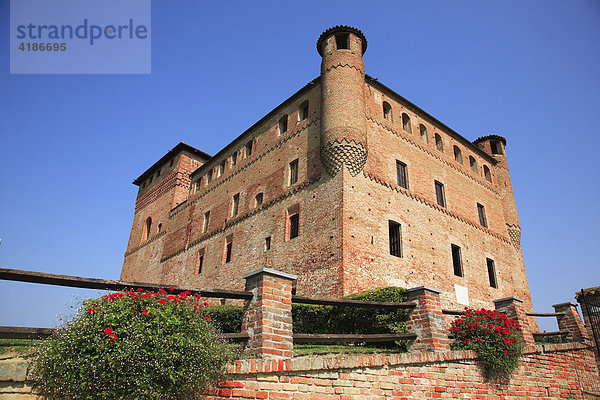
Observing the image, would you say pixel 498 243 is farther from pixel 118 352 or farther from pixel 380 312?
pixel 118 352

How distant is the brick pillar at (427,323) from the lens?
6.65 m

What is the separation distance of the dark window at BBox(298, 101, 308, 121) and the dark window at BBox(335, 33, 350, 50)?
2.87m

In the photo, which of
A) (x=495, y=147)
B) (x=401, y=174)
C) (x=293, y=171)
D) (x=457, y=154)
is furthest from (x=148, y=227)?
(x=495, y=147)

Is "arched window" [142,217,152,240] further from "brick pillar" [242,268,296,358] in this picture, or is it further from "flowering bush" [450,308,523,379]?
"brick pillar" [242,268,296,358]

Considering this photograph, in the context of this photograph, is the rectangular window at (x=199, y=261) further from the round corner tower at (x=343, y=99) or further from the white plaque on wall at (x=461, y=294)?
the white plaque on wall at (x=461, y=294)

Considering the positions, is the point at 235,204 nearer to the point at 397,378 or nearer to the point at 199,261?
the point at 199,261

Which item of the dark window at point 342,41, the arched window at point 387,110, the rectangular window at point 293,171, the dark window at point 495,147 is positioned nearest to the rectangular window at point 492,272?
the dark window at point 495,147

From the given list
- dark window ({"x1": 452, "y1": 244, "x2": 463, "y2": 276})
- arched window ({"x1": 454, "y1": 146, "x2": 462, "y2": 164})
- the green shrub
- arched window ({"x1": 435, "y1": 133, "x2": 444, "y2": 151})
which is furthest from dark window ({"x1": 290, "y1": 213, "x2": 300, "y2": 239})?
arched window ({"x1": 454, "y1": 146, "x2": 462, "y2": 164})

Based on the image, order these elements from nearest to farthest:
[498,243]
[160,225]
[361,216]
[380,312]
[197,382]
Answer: [197,382] < [380,312] < [361,216] < [498,243] < [160,225]

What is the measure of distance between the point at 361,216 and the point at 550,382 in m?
7.31

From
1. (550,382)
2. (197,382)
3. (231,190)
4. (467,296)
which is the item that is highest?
(231,190)

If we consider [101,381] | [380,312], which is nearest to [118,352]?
[101,381]

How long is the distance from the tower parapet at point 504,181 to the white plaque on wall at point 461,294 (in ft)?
23.4

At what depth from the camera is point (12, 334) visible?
3.71 m
